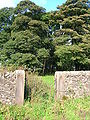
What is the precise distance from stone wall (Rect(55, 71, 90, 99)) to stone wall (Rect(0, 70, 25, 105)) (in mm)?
1497

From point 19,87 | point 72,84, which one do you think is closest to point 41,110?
point 19,87

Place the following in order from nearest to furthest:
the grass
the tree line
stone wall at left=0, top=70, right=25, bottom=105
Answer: the grass → stone wall at left=0, top=70, right=25, bottom=105 → the tree line

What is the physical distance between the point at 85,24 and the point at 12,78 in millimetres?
19262

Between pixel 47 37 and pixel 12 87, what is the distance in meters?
16.7

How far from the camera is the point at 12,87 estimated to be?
19.3 feet

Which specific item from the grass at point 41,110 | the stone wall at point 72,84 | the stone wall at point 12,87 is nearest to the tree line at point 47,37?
the stone wall at point 72,84

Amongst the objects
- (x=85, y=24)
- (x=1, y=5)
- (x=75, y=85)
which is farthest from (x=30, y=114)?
(x=1, y=5)

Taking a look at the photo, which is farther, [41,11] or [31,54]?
[41,11]

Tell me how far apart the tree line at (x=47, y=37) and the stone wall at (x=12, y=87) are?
12.9 meters

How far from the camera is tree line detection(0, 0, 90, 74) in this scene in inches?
Result: 790

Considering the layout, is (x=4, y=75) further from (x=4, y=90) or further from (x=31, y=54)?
(x=31, y=54)

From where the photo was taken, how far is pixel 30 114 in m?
4.86

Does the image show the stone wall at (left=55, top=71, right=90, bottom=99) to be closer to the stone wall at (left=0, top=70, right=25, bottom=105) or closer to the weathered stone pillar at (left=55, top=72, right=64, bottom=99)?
the weathered stone pillar at (left=55, top=72, right=64, bottom=99)

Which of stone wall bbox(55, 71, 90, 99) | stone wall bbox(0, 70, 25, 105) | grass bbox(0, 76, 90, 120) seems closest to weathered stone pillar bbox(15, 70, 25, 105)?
stone wall bbox(0, 70, 25, 105)
